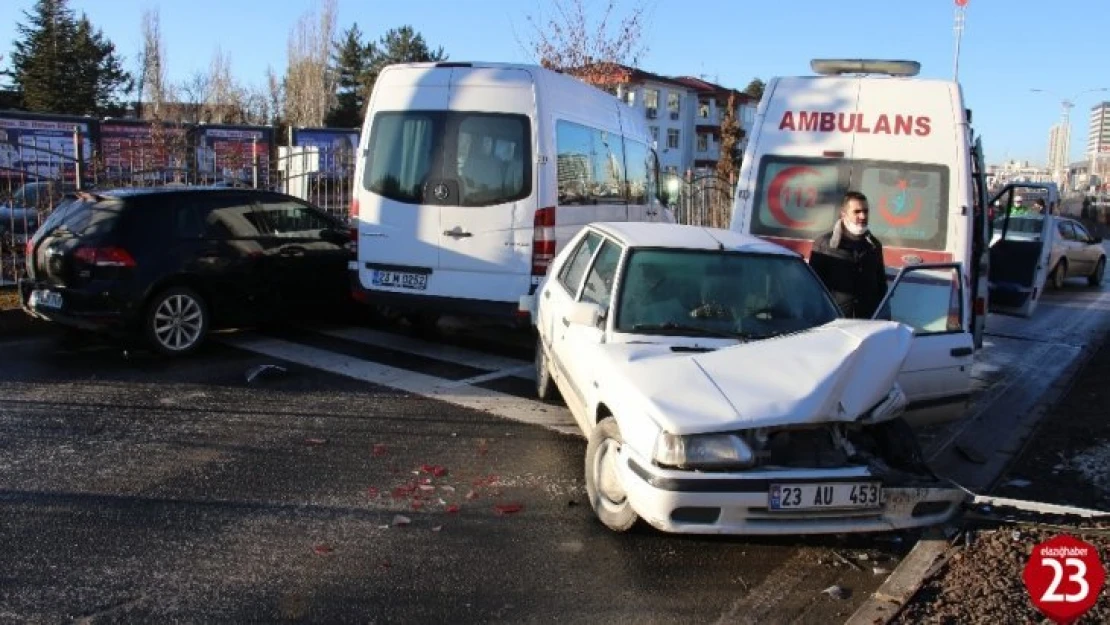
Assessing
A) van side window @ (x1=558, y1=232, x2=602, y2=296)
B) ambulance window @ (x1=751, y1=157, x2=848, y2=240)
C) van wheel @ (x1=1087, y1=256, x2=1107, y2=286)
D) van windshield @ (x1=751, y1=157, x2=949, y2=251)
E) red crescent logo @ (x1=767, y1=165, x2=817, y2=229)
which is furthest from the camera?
van wheel @ (x1=1087, y1=256, x2=1107, y2=286)

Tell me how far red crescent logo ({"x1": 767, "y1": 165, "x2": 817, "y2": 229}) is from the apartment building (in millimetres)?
62427

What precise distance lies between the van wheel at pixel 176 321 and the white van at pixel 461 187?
152cm

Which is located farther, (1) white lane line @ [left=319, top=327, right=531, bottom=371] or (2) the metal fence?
(2) the metal fence

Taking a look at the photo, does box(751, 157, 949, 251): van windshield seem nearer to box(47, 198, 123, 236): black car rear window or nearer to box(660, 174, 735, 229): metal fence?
box(47, 198, 123, 236): black car rear window

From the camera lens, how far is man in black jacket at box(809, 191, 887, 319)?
693 cm

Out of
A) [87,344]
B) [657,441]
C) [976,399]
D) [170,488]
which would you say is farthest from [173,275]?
[976,399]

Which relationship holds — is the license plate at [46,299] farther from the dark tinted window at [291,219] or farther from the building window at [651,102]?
the building window at [651,102]

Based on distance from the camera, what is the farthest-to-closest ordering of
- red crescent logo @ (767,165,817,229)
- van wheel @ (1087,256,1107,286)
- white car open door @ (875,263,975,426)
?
van wheel @ (1087,256,1107,286) → red crescent logo @ (767,165,817,229) → white car open door @ (875,263,975,426)

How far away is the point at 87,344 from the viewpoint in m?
9.04

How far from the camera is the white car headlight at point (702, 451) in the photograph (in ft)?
13.3

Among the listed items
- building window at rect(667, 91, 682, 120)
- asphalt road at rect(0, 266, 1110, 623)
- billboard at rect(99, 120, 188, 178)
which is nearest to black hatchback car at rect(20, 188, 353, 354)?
asphalt road at rect(0, 266, 1110, 623)

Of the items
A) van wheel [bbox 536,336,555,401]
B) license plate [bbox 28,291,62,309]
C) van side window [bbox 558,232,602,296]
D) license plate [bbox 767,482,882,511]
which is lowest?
van wheel [bbox 536,336,555,401]

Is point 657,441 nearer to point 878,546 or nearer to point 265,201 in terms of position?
point 878,546

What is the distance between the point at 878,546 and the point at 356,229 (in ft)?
20.3
